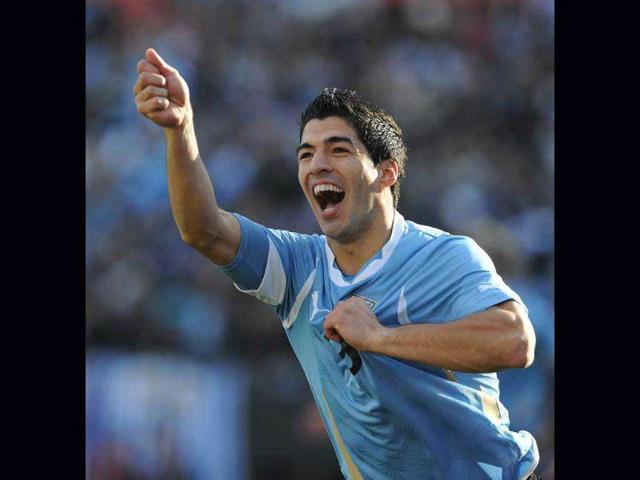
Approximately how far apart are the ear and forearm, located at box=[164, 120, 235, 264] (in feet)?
1.91

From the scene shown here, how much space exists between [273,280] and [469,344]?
867mm

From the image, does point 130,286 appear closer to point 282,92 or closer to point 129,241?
point 129,241

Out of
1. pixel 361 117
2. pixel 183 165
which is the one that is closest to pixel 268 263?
Result: pixel 183 165

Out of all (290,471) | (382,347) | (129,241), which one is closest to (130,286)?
(129,241)

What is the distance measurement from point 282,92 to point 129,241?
1180 mm

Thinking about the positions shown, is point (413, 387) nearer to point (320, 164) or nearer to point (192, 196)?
point (320, 164)

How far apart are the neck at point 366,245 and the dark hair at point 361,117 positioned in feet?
0.72

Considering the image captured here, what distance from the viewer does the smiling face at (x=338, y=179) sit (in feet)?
10.2

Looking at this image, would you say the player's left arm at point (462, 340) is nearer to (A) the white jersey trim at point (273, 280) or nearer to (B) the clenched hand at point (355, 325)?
(B) the clenched hand at point (355, 325)

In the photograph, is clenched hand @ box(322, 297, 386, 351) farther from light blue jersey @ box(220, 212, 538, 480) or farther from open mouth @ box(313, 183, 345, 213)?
open mouth @ box(313, 183, 345, 213)

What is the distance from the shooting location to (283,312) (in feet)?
10.9

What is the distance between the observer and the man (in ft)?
8.76

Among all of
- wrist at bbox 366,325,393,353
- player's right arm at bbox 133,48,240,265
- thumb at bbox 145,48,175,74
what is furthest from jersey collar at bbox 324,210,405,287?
thumb at bbox 145,48,175,74

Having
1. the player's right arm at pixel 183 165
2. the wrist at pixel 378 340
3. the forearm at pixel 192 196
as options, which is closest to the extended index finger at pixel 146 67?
the player's right arm at pixel 183 165
